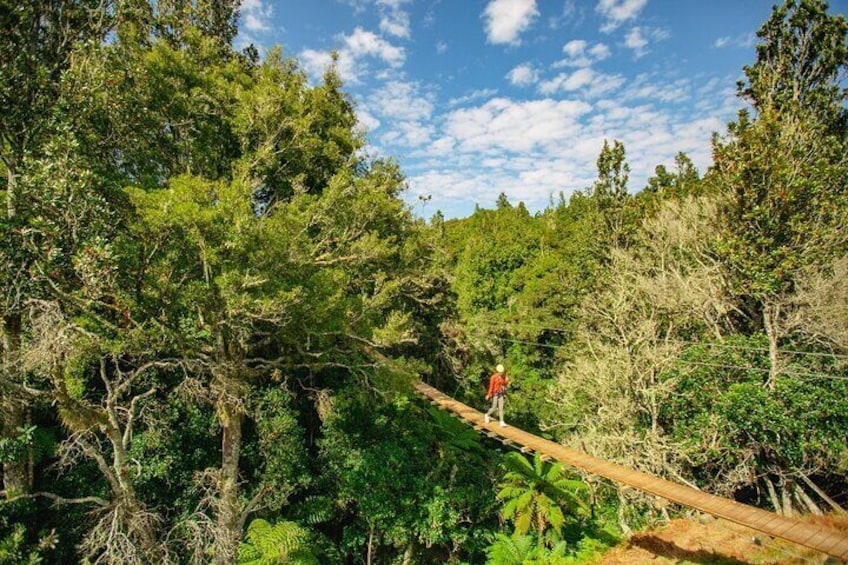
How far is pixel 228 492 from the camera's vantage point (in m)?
7.78

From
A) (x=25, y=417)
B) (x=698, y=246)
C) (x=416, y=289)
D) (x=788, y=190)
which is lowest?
(x=25, y=417)

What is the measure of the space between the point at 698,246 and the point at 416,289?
7.83m

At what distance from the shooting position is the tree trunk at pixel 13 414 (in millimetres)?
5754

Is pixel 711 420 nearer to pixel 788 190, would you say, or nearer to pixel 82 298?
pixel 788 190

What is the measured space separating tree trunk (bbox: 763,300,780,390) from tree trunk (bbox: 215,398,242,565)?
412 inches

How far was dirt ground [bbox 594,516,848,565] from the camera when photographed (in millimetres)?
7503

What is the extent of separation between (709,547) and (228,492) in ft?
30.4

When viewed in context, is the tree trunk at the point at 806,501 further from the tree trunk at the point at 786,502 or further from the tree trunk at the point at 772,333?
the tree trunk at the point at 772,333

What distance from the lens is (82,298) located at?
5312 mm

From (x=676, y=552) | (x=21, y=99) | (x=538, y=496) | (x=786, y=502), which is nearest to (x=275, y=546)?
(x=538, y=496)

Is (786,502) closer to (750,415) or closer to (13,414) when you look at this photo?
(750,415)

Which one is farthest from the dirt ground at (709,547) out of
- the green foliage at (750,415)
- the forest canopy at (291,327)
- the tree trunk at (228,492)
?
the tree trunk at (228,492)

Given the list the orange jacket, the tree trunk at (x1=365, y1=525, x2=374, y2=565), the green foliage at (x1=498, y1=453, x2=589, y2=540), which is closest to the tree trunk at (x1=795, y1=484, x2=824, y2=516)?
the green foliage at (x1=498, y1=453, x2=589, y2=540)

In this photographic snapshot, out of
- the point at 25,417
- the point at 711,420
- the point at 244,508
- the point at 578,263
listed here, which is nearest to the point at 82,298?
the point at 25,417
